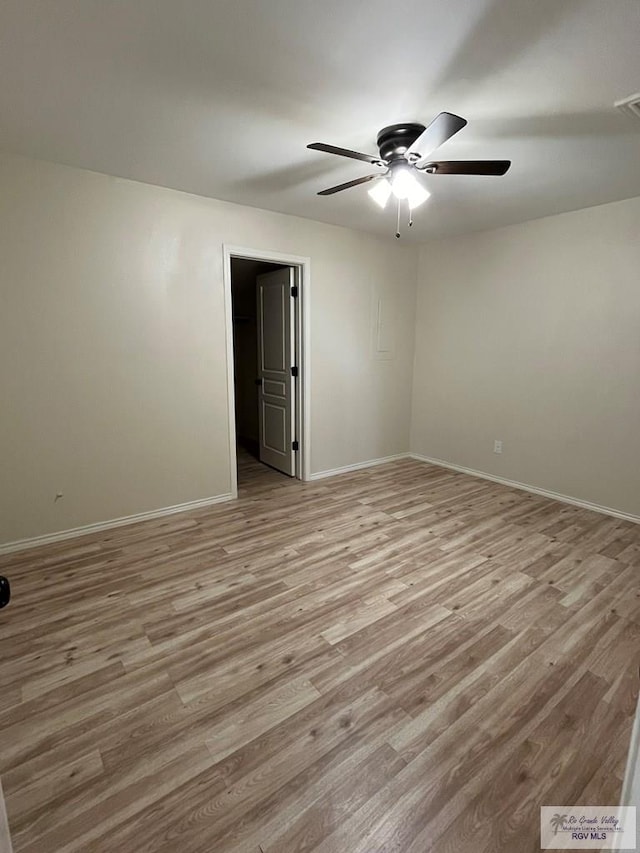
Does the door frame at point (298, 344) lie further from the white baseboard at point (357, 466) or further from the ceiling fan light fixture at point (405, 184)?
the ceiling fan light fixture at point (405, 184)

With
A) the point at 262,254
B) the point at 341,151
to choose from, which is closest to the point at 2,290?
the point at 262,254

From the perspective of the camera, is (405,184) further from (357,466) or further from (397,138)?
(357,466)

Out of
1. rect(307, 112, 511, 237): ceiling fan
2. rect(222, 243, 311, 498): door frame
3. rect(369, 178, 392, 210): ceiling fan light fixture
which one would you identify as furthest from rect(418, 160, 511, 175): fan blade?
rect(222, 243, 311, 498): door frame

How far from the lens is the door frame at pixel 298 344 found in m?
3.35

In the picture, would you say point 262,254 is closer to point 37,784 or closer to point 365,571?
point 365,571

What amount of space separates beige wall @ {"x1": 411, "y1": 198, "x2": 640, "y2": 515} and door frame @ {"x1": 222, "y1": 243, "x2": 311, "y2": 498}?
162cm

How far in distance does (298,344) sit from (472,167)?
223cm

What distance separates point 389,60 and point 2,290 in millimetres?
2519

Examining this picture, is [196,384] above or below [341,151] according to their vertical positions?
below

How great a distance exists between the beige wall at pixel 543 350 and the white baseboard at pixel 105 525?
9.05 feet

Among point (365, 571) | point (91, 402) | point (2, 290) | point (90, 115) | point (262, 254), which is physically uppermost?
point (90, 115)

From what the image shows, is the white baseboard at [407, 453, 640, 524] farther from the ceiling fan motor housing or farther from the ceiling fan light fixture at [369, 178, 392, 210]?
the ceiling fan motor housing

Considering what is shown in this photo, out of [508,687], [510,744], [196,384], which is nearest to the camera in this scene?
[510,744]

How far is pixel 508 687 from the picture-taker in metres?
1.66
